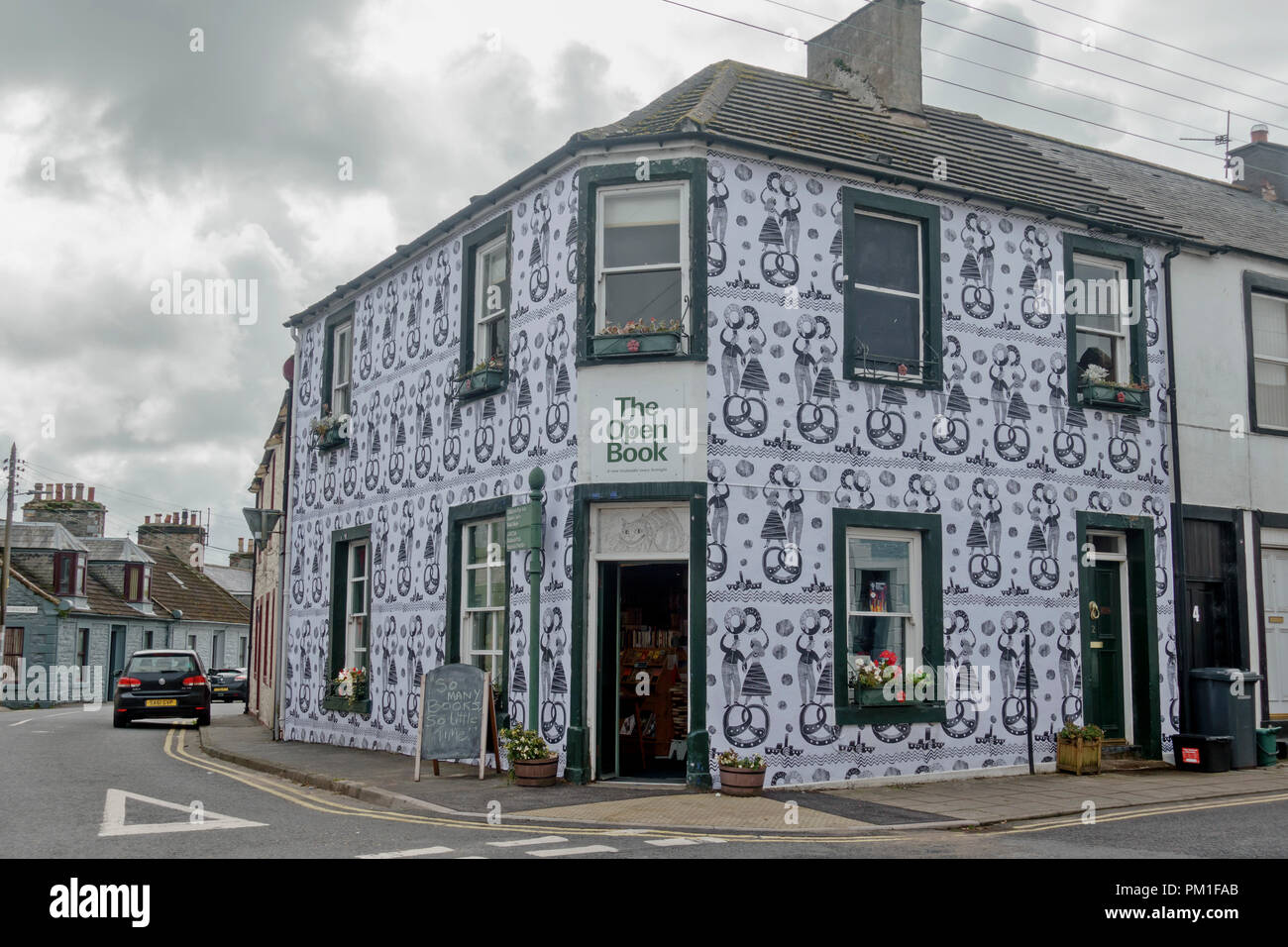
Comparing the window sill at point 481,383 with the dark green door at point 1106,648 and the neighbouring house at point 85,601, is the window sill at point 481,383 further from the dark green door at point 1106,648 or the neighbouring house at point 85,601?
the neighbouring house at point 85,601

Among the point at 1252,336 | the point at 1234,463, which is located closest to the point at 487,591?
the point at 1234,463

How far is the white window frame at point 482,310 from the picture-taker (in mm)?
15195

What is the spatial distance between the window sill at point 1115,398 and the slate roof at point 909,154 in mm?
2074

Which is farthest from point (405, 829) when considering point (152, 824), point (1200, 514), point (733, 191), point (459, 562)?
point (1200, 514)

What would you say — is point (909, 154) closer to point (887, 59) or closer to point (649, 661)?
point (887, 59)

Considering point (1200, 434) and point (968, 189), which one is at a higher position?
point (968, 189)

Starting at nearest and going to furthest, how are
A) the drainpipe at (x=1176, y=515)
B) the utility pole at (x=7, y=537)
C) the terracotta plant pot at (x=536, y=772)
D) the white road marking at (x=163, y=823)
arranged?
the white road marking at (x=163, y=823), the terracotta plant pot at (x=536, y=772), the drainpipe at (x=1176, y=515), the utility pole at (x=7, y=537)

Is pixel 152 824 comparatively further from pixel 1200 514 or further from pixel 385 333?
pixel 1200 514

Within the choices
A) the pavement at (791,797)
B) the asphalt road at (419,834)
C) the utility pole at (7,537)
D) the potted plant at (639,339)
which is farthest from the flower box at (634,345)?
the utility pole at (7,537)

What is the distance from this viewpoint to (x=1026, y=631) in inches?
555

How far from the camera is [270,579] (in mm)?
25469

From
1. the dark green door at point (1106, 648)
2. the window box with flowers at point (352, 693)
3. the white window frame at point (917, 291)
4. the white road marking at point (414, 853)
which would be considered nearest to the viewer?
the white road marking at point (414, 853)
